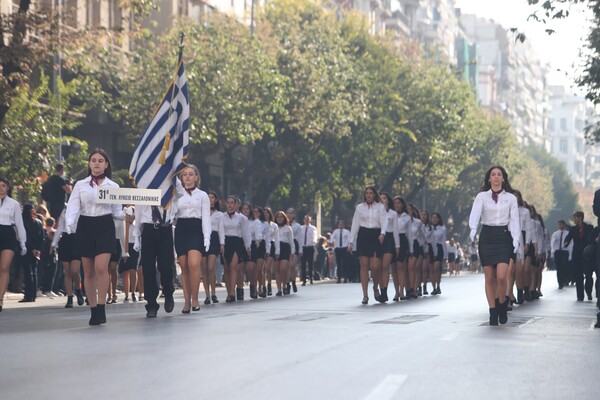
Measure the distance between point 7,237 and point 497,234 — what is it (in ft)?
23.2

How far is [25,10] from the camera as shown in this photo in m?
27.9

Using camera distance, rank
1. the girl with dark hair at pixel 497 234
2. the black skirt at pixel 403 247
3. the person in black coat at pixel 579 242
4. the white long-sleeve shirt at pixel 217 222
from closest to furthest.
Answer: the girl with dark hair at pixel 497 234 < the white long-sleeve shirt at pixel 217 222 < the black skirt at pixel 403 247 < the person in black coat at pixel 579 242

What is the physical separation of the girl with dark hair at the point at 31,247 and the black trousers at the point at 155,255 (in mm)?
6112

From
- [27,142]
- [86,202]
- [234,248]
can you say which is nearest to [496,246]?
[86,202]

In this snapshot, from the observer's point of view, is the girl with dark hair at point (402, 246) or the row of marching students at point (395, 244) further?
the girl with dark hair at point (402, 246)

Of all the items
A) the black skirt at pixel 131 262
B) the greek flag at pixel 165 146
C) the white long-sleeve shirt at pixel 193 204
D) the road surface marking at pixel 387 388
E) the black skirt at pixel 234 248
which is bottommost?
the road surface marking at pixel 387 388

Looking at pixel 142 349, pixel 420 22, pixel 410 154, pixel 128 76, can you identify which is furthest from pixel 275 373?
pixel 420 22

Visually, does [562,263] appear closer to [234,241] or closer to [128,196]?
[234,241]

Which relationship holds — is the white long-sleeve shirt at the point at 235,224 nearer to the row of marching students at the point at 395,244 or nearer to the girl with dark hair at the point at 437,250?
the row of marching students at the point at 395,244

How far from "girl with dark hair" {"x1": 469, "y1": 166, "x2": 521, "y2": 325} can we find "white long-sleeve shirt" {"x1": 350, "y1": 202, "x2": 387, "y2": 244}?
6562 millimetres

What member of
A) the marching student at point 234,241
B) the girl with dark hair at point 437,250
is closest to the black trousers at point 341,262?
the girl with dark hair at point 437,250

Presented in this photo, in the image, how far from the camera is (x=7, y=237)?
797 inches

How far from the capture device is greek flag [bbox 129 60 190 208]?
21.4m

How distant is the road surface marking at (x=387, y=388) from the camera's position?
9.23m
